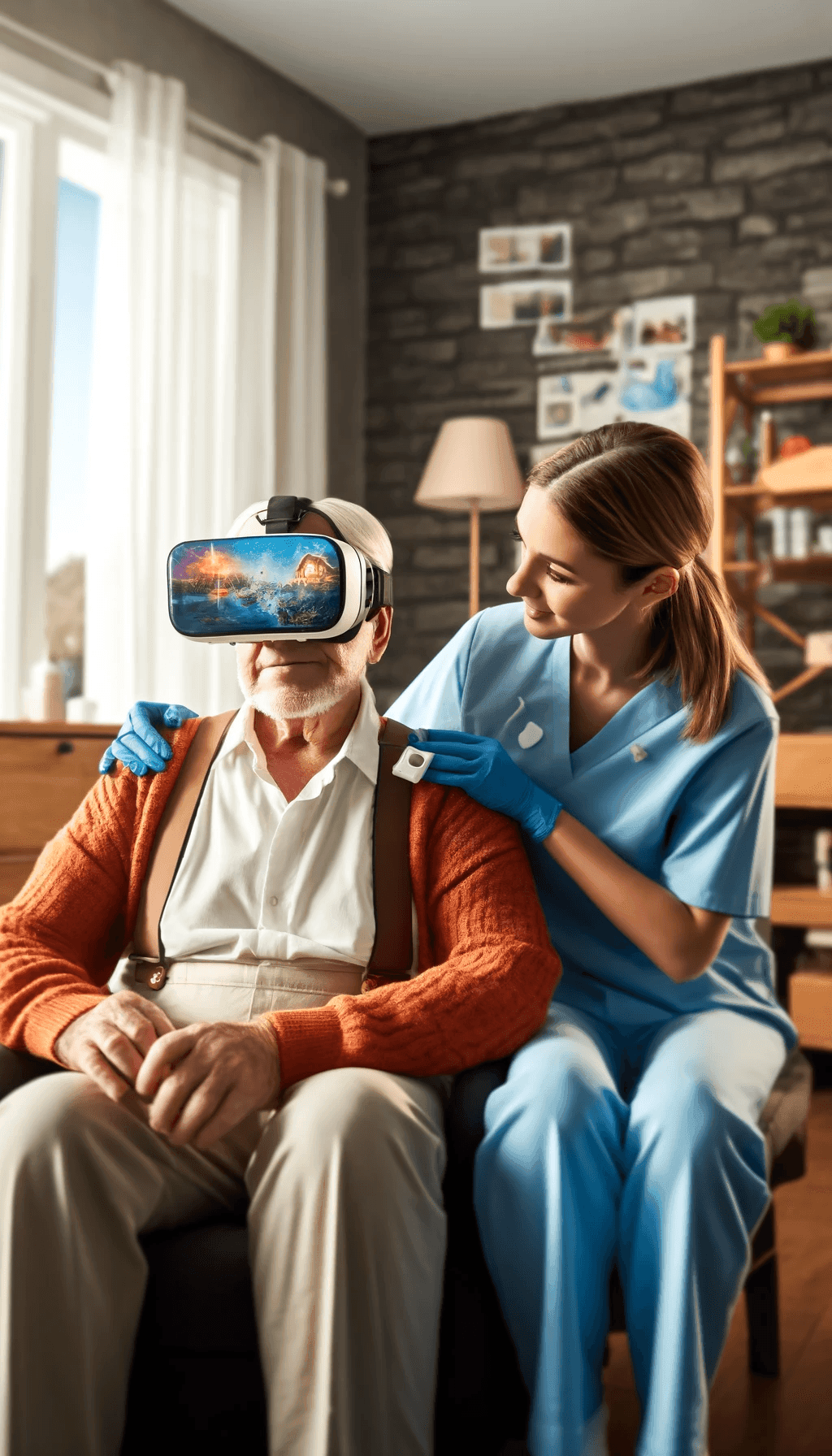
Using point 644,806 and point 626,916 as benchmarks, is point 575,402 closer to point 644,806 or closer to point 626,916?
point 644,806

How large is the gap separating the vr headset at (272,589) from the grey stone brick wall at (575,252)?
8.05 feet

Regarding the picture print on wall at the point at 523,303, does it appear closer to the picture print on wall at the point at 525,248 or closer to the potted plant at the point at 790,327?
the picture print on wall at the point at 525,248

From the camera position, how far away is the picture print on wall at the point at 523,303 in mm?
3947

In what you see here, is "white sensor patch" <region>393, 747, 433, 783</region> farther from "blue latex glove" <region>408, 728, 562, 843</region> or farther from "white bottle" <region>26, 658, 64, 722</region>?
"white bottle" <region>26, 658, 64, 722</region>

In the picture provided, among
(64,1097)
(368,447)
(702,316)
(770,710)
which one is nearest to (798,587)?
(702,316)

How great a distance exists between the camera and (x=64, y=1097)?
3.61ft

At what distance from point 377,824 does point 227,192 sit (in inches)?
113

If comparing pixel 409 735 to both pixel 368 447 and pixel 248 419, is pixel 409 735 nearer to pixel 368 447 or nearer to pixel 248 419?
pixel 248 419

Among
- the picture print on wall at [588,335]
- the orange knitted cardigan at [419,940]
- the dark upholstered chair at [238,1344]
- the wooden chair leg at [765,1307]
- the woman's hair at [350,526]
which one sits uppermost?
the picture print on wall at [588,335]

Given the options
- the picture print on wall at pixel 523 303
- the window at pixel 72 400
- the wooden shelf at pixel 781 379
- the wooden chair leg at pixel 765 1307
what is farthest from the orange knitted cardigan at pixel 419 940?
the picture print on wall at pixel 523 303

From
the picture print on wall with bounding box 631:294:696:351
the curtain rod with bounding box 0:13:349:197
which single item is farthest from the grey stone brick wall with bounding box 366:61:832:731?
the curtain rod with bounding box 0:13:349:197

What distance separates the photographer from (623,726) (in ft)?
4.84

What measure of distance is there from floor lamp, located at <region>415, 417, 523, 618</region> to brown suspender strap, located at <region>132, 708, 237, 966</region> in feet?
7.75

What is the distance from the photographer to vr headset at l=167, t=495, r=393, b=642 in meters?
1.29
